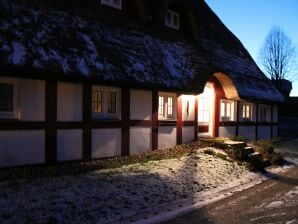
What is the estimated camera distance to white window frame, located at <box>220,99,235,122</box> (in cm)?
1984

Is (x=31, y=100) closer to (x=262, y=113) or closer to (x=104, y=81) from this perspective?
(x=104, y=81)

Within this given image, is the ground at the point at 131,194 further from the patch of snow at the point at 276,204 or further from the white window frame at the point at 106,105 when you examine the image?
the white window frame at the point at 106,105

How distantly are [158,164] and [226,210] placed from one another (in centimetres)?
408

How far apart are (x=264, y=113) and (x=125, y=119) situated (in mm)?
14032

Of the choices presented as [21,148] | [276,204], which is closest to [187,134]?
[21,148]

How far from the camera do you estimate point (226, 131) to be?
20.1 meters

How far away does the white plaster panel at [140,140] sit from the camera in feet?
45.4

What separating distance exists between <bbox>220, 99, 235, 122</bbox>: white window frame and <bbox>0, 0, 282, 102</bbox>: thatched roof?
3.61 ft

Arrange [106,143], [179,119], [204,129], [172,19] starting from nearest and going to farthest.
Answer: [106,143]
[179,119]
[172,19]
[204,129]

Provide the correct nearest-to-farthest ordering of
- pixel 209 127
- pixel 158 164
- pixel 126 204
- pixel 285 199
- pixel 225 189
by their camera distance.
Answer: pixel 126 204 → pixel 285 199 → pixel 225 189 → pixel 158 164 → pixel 209 127

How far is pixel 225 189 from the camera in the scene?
32.8 feet

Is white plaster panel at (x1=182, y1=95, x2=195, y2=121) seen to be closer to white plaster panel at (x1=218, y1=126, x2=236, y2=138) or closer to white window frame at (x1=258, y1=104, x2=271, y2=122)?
white plaster panel at (x1=218, y1=126, x2=236, y2=138)

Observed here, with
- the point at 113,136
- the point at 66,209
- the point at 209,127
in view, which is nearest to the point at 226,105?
the point at 209,127

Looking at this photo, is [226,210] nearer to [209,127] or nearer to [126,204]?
[126,204]
